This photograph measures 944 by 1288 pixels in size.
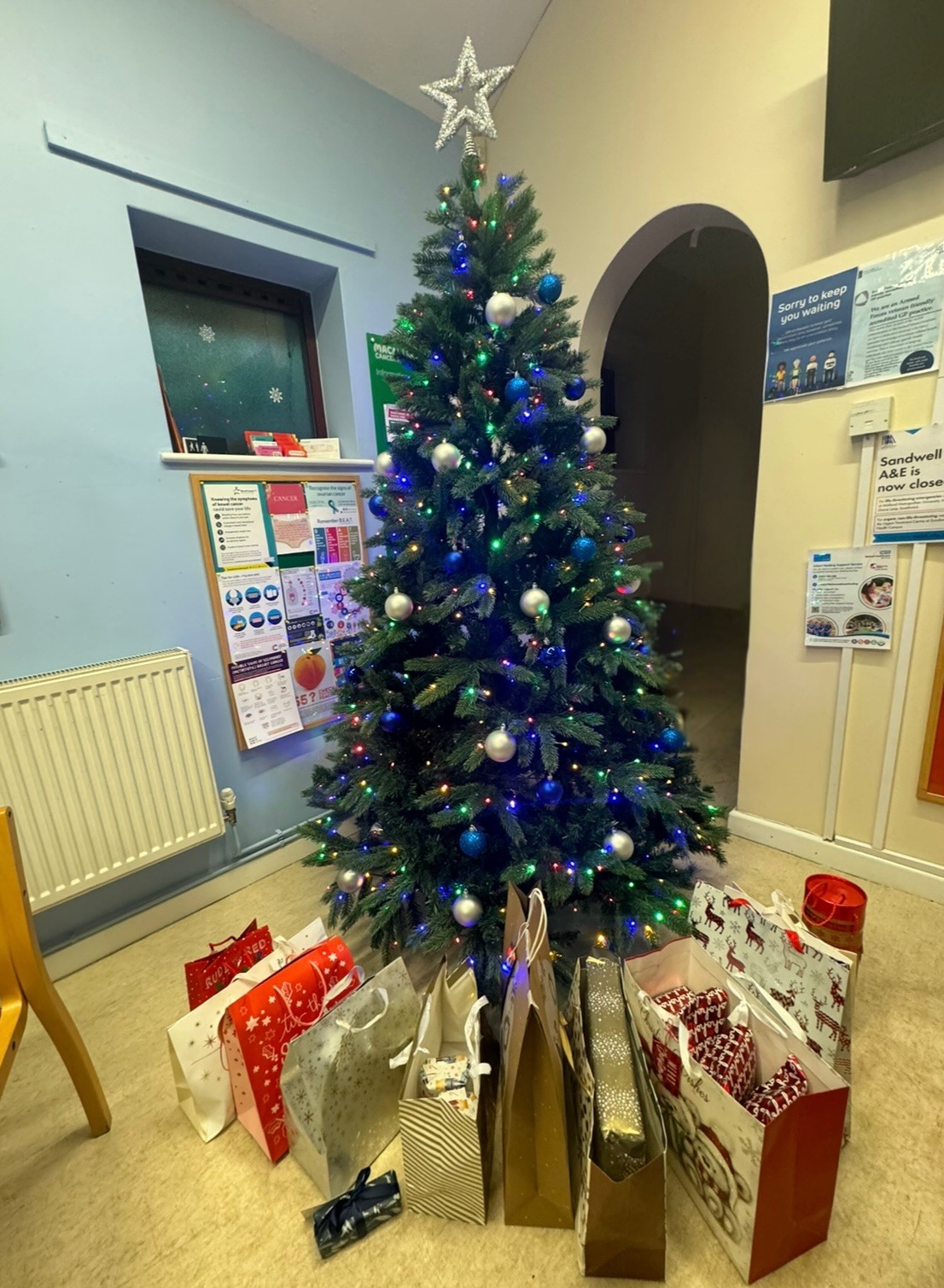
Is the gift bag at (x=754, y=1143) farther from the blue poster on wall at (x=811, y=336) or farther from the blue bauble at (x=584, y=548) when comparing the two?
the blue poster on wall at (x=811, y=336)

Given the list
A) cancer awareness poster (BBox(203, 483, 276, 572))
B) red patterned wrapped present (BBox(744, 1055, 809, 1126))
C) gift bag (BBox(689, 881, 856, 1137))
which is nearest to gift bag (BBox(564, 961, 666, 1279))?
red patterned wrapped present (BBox(744, 1055, 809, 1126))

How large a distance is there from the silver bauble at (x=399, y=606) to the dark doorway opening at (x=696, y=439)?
2.72m

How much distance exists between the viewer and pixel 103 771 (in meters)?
1.45

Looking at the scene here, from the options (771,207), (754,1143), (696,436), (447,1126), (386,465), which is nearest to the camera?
(754,1143)

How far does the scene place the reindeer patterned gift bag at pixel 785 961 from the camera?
0.97 meters

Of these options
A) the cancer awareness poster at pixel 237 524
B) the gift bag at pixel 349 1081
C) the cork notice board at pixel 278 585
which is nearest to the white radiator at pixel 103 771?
the cork notice board at pixel 278 585

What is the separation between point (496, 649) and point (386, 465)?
0.54 m

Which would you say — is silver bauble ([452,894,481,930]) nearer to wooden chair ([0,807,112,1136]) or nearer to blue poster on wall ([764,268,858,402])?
wooden chair ([0,807,112,1136])

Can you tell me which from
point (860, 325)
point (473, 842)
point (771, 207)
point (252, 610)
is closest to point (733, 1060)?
point (473, 842)

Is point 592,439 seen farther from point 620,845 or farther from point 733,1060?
point 733,1060

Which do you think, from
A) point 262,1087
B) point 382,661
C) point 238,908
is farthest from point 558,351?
point 238,908

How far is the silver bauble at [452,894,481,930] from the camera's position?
1203 mm

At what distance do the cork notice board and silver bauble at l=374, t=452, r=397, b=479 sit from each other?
448 millimetres

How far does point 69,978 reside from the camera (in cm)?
151
